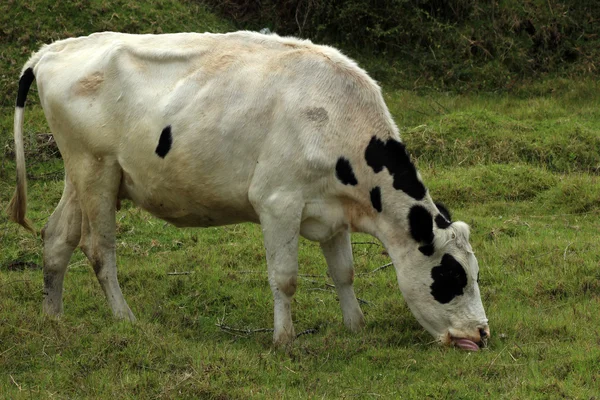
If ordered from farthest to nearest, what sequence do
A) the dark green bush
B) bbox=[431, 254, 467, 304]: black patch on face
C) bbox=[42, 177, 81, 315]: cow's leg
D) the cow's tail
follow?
the dark green bush < bbox=[42, 177, 81, 315]: cow's leg < the cow's tail < bbox=[431, 254, 467, 304]: black patch on face

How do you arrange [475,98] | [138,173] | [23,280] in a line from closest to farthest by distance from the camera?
1. [138,173]
2. [23,280]
3. [475,98]

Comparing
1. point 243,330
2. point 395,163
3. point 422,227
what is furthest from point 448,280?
point 243,330

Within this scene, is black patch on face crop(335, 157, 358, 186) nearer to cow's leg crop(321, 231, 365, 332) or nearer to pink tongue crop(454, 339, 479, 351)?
cow's leg crop(321, 231, 365, 332)

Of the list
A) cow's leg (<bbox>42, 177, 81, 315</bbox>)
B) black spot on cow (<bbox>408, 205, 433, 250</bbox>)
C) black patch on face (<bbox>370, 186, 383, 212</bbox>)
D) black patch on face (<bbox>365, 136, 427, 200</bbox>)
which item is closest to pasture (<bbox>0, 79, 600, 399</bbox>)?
cow's leg (<bbox>42, 177, 81, 315</bbox>)

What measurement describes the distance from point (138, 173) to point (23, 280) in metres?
2.00

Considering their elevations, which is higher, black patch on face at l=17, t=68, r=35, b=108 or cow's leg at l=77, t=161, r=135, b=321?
black patch on face at l=17, t=68, r=35, b=108

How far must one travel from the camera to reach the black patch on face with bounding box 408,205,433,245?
7117 millimetres

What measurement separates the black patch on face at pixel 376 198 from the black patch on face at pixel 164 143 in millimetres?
1701

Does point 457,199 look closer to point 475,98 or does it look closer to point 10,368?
point 475,98

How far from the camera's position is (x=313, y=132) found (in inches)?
279

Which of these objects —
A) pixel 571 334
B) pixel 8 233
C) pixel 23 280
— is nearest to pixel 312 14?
pixel 8 233

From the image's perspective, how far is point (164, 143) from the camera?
7461 millimetres

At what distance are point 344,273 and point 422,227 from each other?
0.96 m

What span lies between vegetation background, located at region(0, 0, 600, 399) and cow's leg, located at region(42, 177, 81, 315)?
0.77 feet
